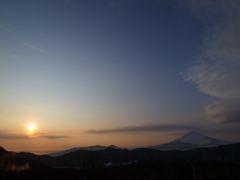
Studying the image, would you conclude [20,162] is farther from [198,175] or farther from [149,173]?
[198,175]

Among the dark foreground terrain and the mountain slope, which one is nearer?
the dark foreground terrain

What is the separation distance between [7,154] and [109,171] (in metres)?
61.2

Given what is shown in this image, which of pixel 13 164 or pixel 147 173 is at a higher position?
pixel 13 164

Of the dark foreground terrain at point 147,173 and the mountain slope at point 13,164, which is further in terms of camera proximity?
the mountain slope at point 13,164

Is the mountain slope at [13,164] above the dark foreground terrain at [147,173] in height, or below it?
above

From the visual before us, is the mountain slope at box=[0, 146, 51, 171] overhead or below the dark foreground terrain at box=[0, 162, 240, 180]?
overhead

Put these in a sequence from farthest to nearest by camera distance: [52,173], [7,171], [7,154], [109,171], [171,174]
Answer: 1. [7,154]
2. [109,171]
3. [52,173]
4. [7,171]
5. [171,174]

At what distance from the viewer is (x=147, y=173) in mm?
73562

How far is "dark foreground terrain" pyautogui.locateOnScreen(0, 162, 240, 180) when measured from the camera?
210 ft

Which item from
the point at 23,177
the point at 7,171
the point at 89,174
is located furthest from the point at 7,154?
the point at 89,174

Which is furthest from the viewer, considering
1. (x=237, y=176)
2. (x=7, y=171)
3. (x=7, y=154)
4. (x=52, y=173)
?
(x=7, y=154)

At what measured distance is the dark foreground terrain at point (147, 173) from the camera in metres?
64.0

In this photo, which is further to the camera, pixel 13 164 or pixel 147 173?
pixel 13 164

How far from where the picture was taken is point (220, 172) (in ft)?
212
